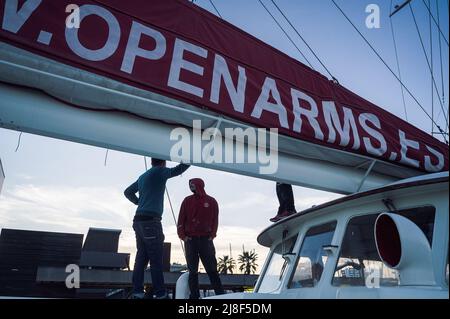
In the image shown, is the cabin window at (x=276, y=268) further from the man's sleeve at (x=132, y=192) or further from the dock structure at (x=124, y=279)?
the dock structure at (x=124, y=279)

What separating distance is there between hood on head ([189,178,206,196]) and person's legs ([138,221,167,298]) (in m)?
0.61

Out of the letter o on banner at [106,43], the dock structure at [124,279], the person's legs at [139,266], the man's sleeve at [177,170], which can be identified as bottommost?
the dock structure at [124,279]

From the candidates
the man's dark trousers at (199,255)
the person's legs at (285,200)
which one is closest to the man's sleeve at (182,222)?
the man's dark trousers at (199,255)

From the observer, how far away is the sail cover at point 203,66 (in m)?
2.20

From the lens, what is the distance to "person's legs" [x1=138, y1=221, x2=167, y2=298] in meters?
3.26

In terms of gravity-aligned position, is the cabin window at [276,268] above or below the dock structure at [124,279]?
above

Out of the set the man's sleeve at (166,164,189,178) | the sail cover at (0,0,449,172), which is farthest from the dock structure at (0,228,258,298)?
the sail cover at (0,0,449,172)

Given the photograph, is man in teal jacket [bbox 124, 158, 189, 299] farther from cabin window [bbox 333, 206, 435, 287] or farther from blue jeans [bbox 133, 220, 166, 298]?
cabin window [bbox 333, 206, 435, 287]

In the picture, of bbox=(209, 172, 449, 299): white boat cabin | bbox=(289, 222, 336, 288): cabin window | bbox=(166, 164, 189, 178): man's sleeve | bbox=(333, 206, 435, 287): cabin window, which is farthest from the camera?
bbox=(166, 164, 189, 178): man's sleeve

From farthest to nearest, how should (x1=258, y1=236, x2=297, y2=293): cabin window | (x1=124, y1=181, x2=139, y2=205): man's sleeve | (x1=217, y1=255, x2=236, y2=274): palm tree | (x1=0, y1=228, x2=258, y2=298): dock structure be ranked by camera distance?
(x1=217, y1=255, x2=236, y2=274): palm tree, (x1=0, y1=228, x2=258, y2=298): dock structure, (x1=124, y1=181, x2=139, y2=205): man's sleeve, (x1=258, y1=236, x2=297, y2=293): cabin window

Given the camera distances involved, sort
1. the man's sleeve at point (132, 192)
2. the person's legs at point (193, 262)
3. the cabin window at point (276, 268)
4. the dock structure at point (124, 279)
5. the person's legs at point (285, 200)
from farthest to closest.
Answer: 1. the dock structure at point (124, 279)
2. the person's legs at point (285, 200)
3. the man's sleeve at point (132, 192)
4. the person's legs at point (193, 262)
5. the cabin window at point (276, 268)

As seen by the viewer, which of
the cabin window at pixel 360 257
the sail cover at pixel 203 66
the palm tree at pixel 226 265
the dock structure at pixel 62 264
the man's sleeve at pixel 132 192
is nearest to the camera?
the sail cover at pixel 203 66

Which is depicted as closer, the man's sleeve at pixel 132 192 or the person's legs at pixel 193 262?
the person's legs at pixel 193 262
